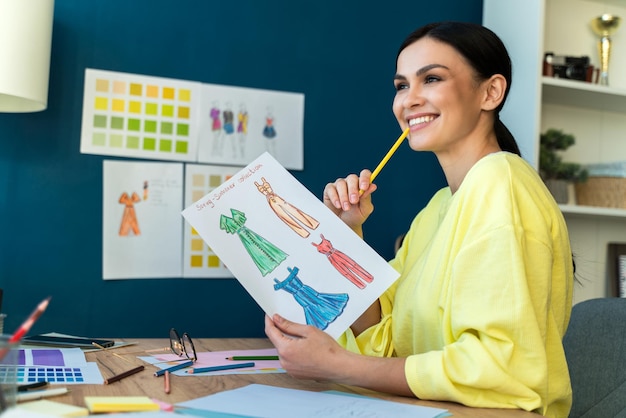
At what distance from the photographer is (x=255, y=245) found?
48.8 inches

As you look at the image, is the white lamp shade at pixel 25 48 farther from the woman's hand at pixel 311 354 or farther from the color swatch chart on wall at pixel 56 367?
the woman's hand at pixel 311 354

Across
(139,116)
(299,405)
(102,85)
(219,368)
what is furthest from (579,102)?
(299,405)

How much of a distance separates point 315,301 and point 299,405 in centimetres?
25

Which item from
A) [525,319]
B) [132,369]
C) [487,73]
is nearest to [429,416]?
[525,319]

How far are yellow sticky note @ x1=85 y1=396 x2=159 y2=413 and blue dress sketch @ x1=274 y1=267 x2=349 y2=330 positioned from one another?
13.4 inches

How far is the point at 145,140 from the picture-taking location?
2309 millimetres

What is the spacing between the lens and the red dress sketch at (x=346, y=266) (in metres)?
1.17

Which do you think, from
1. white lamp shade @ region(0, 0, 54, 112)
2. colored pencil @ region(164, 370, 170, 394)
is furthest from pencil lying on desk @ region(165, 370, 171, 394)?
white lamp shade @ region(0, 0, 54, 112)

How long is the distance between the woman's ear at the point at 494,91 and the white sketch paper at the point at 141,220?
119 cm

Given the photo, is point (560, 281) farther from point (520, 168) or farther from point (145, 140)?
point (145, 140)

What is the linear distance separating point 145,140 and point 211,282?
0.53m

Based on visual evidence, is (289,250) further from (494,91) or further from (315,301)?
(494,91)

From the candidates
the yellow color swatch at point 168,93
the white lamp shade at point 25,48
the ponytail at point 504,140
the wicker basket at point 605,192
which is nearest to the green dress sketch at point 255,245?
the ponytail at point 504,140

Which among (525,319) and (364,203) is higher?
(364,203)
